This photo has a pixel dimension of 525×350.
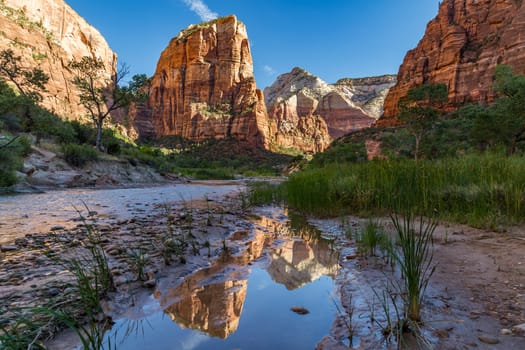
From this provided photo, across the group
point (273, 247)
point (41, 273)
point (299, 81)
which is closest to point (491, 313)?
point (273, 247)

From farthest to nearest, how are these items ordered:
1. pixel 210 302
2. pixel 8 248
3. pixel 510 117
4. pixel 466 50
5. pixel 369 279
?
pixel 466 50 → pixel 510 117 → pixel 8 248 → pixel 369 279 → pixel 210 302

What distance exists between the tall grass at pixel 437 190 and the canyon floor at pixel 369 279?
539 mm

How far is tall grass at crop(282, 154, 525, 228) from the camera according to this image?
4.11 meters

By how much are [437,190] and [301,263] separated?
3.57m

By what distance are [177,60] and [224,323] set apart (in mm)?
129917

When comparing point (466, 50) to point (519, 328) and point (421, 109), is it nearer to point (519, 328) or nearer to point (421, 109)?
point (421, 109)

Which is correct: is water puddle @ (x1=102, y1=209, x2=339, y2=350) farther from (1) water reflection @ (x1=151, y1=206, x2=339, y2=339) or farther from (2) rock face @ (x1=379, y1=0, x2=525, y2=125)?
(2) rock face @ (x1=379, y1=0, x2=525, y2=125)

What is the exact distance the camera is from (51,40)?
229 ft

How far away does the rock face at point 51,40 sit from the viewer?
184ft

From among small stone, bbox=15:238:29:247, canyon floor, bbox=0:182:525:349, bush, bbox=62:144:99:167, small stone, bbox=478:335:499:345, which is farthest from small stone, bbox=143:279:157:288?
bush, bbox=62:144:99:167

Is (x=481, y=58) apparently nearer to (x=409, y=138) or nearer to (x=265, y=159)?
(x=409, y=138)

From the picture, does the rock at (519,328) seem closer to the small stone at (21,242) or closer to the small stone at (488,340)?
the small stone at (488,340)

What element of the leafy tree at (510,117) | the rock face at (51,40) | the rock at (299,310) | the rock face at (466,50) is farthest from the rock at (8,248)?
the rock face at (466,50)

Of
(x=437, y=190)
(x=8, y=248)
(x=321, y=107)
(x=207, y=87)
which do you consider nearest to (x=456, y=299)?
(x=437, y=190)
